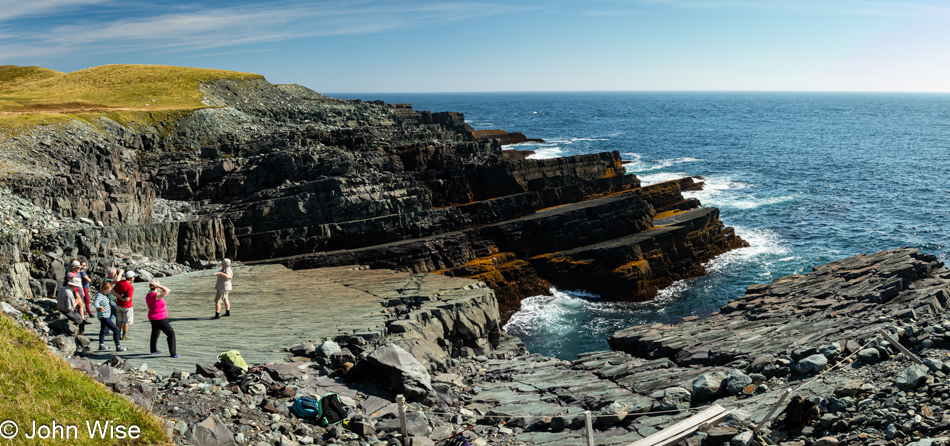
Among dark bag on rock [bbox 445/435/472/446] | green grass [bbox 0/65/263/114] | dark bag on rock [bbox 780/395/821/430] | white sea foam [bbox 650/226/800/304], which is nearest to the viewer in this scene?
dark bag on rock [bbox 780/395/821/430]

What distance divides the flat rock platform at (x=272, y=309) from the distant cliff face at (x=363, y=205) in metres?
→ 4.62

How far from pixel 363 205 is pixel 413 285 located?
1151 centimetres

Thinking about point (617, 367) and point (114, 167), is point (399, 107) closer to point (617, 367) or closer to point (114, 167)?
point (114, 167)

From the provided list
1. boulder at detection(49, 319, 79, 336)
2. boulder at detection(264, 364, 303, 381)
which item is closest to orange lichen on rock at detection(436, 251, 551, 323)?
boulder at detection(264, 364, 303, 381)

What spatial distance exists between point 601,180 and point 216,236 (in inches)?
1021

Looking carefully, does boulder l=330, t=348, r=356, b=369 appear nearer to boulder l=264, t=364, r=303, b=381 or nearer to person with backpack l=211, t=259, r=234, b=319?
boulder l=264, t=364, r=303, b=381

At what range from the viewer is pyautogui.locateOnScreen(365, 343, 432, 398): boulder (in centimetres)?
1255

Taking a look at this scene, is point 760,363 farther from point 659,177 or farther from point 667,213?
point 659,177

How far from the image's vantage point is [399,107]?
235 feet

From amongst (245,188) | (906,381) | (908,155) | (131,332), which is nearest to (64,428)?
(131,332)

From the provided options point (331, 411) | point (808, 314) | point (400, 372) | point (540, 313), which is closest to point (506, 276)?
point (540, 313)

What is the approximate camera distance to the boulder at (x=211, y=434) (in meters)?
8.31

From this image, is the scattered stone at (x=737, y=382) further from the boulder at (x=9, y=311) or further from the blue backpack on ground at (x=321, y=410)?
the boulder at (x=9, y=311)

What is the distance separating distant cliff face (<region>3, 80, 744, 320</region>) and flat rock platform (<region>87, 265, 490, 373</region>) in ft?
15.2
